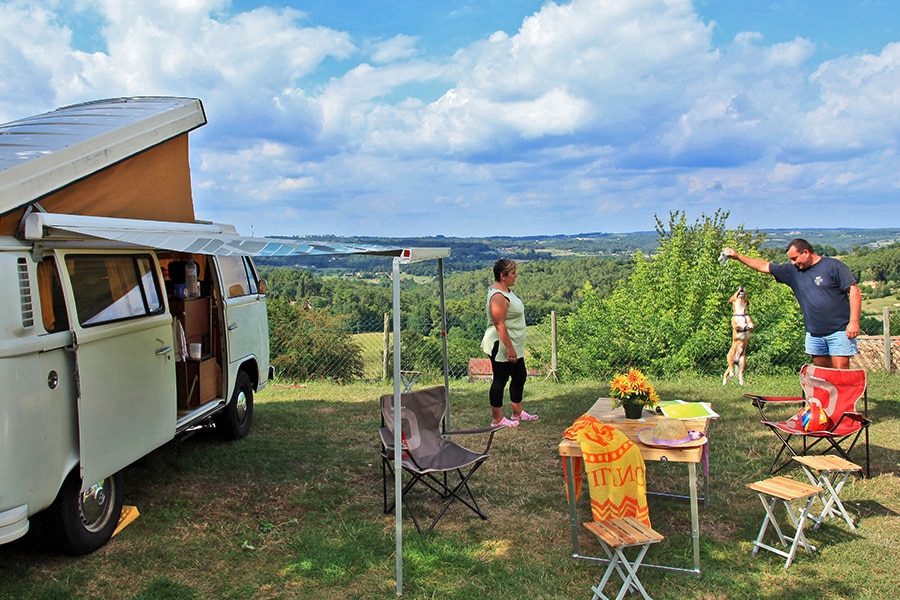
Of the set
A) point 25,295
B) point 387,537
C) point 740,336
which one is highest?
point 25,295

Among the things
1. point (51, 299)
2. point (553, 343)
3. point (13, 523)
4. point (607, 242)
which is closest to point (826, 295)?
point (553, 343)

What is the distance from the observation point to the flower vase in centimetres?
460

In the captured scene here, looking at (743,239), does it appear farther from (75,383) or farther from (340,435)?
(75,383)

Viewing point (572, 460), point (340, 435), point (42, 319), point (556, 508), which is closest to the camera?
point (42, 319)

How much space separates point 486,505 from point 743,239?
19831 millimetres

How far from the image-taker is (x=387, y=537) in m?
4.41

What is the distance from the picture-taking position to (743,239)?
22.1 m

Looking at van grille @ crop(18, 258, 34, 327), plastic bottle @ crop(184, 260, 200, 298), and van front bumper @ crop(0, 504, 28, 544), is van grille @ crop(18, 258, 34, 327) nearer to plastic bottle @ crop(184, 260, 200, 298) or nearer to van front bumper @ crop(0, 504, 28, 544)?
van front bumper @ crop(0, 504, 28, 544)

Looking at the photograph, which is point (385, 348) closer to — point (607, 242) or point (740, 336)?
point (740, 336)

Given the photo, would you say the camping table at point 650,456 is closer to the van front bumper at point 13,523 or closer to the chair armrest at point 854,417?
the chair armrest at point 854,417

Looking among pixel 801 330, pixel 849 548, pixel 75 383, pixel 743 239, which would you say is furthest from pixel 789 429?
pixel 743 239

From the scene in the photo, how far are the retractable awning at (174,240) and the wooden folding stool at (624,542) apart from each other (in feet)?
6.03

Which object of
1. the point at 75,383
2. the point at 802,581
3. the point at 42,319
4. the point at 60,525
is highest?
the point at 42,319

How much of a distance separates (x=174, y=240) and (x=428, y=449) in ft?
7.54
